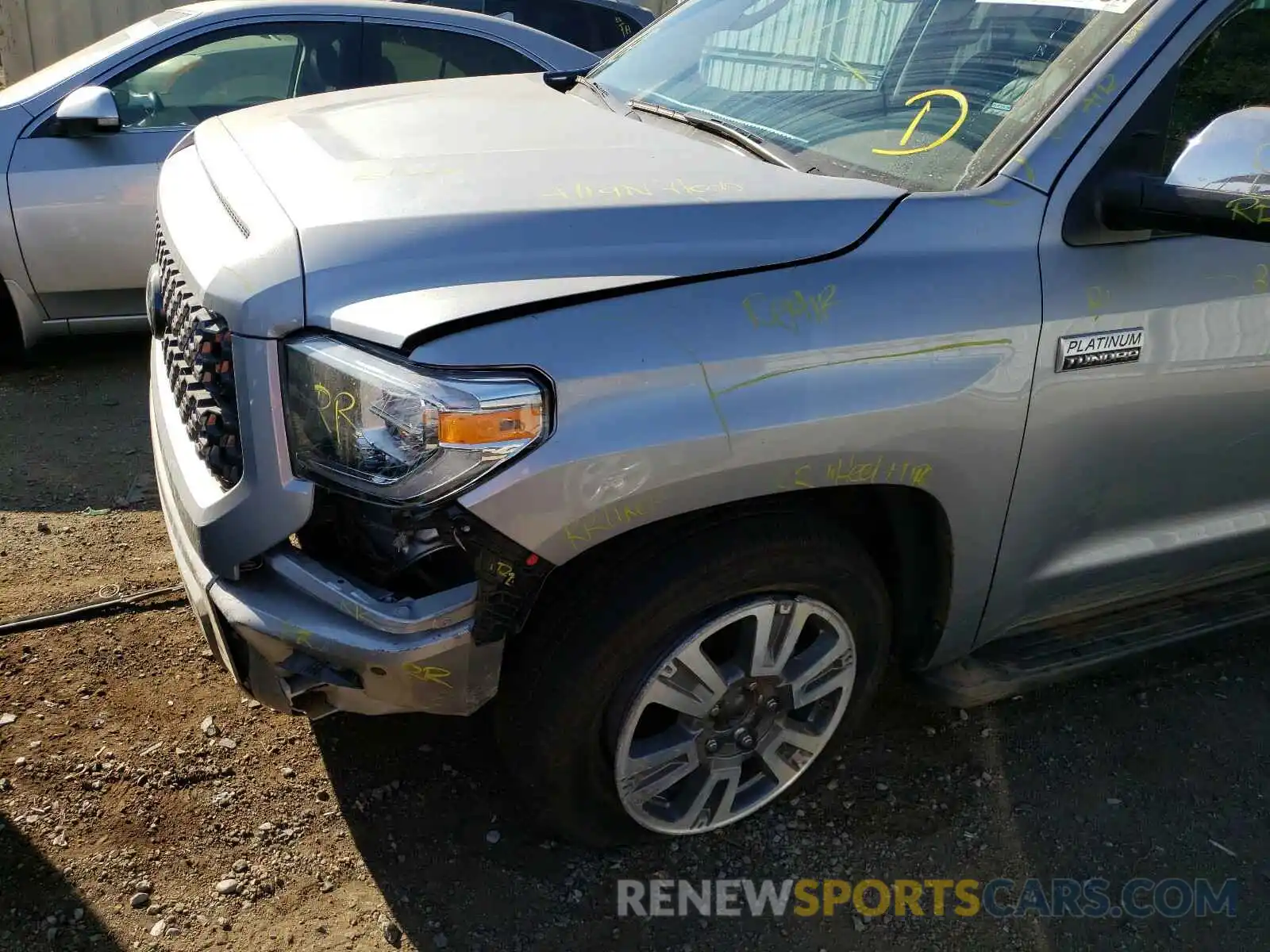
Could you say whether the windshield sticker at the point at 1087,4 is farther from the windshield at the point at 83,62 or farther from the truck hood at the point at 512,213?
the windshield at the point at 83,62

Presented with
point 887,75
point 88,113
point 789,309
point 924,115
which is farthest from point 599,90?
point 88,113

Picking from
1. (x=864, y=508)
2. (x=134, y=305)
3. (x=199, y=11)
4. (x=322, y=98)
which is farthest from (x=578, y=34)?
(x=864, y=508)

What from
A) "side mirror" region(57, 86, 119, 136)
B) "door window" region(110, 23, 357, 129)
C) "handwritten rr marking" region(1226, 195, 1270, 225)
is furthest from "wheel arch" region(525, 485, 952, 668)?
"door window" region(110, 23, 357, 129)

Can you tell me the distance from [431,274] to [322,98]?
1466 mm

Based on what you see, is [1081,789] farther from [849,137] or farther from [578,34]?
[578,34]

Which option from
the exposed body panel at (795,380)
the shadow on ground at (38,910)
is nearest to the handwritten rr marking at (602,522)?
the exposed body panel at (795,380)

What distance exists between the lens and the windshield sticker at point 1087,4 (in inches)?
86.6

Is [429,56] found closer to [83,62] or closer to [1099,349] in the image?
[83,62]

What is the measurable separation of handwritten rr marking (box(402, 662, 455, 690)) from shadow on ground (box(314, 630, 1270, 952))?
0.58m

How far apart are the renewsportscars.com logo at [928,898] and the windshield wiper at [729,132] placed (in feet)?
5.26

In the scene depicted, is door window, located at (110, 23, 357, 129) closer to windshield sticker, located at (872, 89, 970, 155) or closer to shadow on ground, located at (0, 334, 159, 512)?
shadow on ground, located at (0, 334, 159, 512)

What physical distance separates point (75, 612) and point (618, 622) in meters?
1.96

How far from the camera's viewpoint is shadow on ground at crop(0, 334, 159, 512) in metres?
3.79

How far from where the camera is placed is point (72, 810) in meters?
2.44
